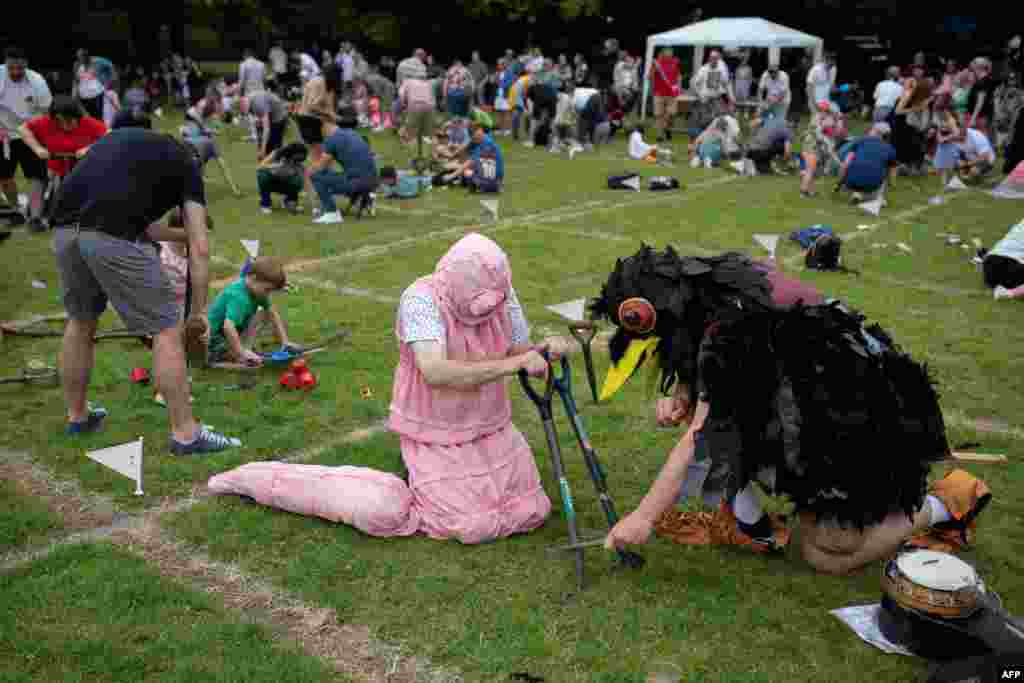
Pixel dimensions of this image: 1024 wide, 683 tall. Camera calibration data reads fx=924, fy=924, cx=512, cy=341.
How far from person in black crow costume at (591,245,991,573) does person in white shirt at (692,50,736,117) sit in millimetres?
18060

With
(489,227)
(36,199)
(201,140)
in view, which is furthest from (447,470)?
(201,140)

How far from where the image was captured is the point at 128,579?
13.0ft

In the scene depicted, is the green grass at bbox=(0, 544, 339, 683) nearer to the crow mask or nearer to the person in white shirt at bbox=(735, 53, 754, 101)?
the crow mask

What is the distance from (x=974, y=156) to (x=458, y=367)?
49.6ft

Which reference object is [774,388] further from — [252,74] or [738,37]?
[738,37]

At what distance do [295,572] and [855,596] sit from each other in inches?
95.5

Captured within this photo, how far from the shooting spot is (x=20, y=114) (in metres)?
10.9

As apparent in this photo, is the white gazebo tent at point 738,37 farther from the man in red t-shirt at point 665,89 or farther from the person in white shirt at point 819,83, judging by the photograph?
the person in white shirt at point 819,83

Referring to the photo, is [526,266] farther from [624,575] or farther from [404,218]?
[624,575]

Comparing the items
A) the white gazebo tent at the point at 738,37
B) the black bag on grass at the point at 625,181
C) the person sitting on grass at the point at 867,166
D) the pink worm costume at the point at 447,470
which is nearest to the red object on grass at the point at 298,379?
the pink worm costume at the point at 447,470

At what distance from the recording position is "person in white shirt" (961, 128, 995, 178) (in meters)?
16.2

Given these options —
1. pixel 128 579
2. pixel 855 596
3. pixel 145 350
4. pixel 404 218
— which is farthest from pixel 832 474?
pixel 404 218

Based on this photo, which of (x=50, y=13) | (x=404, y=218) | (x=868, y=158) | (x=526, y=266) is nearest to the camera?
(x=526, y=266)

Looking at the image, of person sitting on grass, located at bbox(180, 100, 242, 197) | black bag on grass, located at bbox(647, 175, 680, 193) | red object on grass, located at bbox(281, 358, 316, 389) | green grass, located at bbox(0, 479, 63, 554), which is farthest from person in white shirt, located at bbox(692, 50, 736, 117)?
green grass, located at bbox(0, 479, 63, 554)
